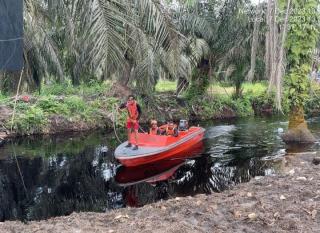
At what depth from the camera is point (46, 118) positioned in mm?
18953

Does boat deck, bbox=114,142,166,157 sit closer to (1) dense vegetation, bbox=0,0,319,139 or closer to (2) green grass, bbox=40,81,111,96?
(1) dense vegetation, bbox=0,0,319,139

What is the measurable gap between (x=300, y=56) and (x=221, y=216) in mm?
9079

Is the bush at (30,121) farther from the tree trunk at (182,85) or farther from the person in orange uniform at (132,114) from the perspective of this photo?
A: the tree trunk at (182,85)

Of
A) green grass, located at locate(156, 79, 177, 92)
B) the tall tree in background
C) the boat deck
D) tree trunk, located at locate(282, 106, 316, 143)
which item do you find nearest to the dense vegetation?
the tall tree in background

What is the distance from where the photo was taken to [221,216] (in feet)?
23.4

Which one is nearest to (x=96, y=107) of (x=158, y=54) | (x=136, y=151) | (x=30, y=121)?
(x=30, y=121)

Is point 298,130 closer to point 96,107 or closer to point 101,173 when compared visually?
point 101,173

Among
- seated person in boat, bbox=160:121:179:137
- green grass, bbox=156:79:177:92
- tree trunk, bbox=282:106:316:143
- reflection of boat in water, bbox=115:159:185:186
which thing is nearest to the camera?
reflection of boat in water, bbox=115:159:185:186

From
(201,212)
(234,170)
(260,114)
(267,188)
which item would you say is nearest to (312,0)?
(234,170)

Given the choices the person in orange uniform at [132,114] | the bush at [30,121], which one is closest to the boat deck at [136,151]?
the person in orange uniform at [132,114]

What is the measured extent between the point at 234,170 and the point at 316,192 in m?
4.88

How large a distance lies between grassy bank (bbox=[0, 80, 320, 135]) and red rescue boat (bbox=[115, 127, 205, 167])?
2812mm

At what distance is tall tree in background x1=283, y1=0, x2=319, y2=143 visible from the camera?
45.4 feet

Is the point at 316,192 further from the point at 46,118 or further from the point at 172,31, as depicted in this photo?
the point at 46,118
